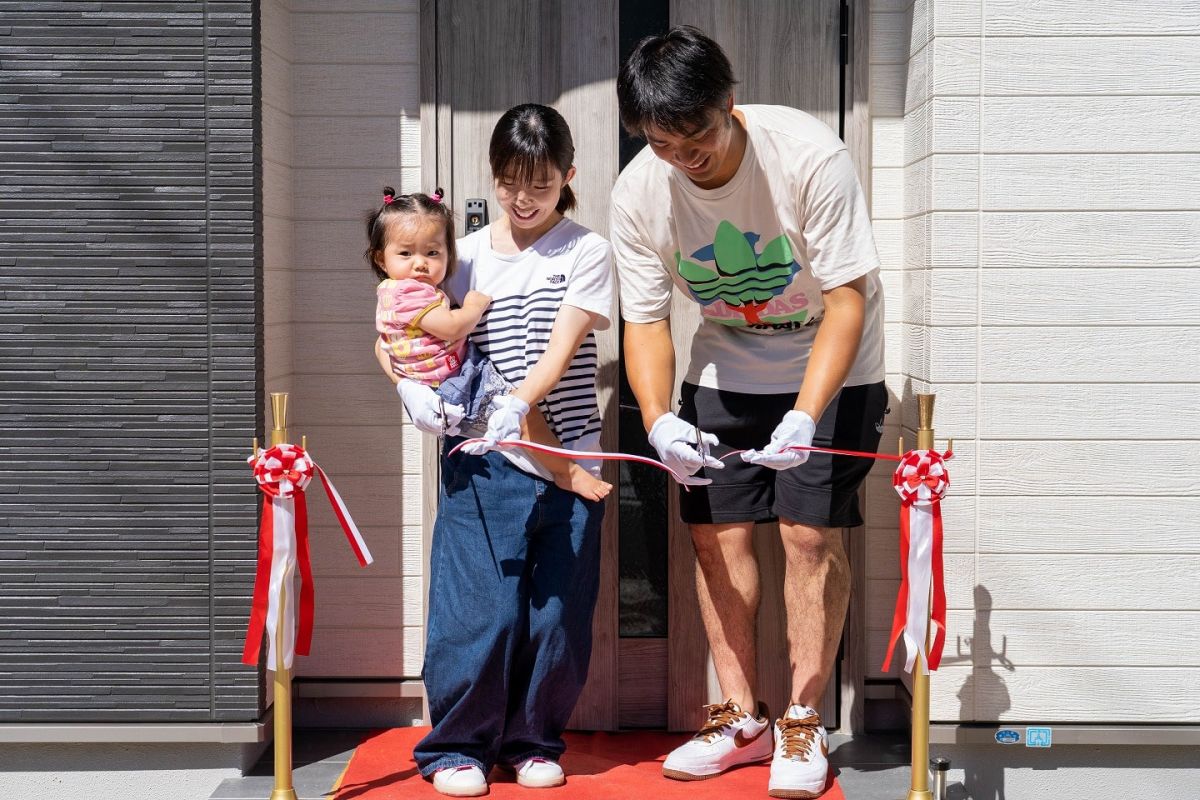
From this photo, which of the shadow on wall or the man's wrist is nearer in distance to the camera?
the man's wrist

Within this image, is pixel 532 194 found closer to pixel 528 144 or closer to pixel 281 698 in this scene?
pixel 528 144

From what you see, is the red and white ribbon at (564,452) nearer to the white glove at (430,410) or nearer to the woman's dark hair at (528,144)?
the white glove at (430,410)

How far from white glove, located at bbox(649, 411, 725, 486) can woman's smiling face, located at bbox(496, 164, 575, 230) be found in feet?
1.67

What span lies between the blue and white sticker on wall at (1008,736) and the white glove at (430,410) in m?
1.44

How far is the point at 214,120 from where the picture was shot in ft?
9.66

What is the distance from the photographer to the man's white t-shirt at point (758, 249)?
8.91 ft

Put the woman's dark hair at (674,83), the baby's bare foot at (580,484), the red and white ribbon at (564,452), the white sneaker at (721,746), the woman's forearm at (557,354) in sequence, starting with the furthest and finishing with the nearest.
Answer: the white sneaker at (721,746) < the baby's bare foot at (580,484) < the woman's forearm at (557,354) < the red and white ribbon at (564,452) < the woman's dark hair at (674,83)

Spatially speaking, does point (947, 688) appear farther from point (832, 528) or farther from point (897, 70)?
point (897, 70)

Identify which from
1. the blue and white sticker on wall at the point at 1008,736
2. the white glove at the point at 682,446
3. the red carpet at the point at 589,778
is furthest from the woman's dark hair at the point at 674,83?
the blue and white sticker on wall at the point at 1008,736

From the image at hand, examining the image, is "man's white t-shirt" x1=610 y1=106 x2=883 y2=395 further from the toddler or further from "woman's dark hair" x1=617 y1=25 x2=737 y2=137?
the toddler

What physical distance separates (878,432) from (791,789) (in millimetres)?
806

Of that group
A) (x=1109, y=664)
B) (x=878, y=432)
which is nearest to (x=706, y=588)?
(x=878, y=432)

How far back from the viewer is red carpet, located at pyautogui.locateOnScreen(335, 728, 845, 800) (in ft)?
9.51

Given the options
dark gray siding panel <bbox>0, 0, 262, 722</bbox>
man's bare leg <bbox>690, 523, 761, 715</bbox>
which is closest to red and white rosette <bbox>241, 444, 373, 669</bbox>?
dark gray siding panel <bbox>0, 0, 262, 722</bbox>
